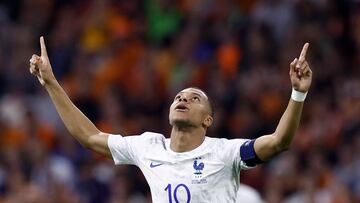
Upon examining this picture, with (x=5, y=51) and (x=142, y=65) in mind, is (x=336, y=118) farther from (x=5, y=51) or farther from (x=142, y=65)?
(x=5, y=51)

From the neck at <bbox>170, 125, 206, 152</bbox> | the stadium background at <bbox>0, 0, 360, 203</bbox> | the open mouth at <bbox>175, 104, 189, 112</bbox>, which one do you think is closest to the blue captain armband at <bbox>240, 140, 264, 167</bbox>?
the neck at <bbox>170, 125, 206, 152</bbox>

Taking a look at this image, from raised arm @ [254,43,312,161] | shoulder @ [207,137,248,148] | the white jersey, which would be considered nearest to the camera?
raised arm @ [254,43,312,161]

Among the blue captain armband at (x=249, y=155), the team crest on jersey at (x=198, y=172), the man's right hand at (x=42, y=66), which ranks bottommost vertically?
the team crest on jersey at (x=198, y=172)

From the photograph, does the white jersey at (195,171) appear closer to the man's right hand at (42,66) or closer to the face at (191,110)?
the face at (191,110)

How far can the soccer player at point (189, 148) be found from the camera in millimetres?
9219

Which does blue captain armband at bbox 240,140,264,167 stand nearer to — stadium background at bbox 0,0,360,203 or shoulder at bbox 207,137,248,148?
shoulder at bbox 207,137,248,148

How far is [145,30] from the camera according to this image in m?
17.9

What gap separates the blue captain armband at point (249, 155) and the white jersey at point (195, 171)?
6cm

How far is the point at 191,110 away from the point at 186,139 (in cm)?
22

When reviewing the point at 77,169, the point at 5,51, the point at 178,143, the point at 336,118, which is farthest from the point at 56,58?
the point at 178,143

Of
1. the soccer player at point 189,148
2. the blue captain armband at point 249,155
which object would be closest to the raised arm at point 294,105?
the soccer player at point 189,148

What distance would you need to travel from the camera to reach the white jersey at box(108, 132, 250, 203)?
951cm

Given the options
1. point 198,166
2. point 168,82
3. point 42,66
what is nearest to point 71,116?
point 42,66

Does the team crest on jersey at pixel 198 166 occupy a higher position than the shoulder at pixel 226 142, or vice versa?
the shoulder at pixel 226 142
